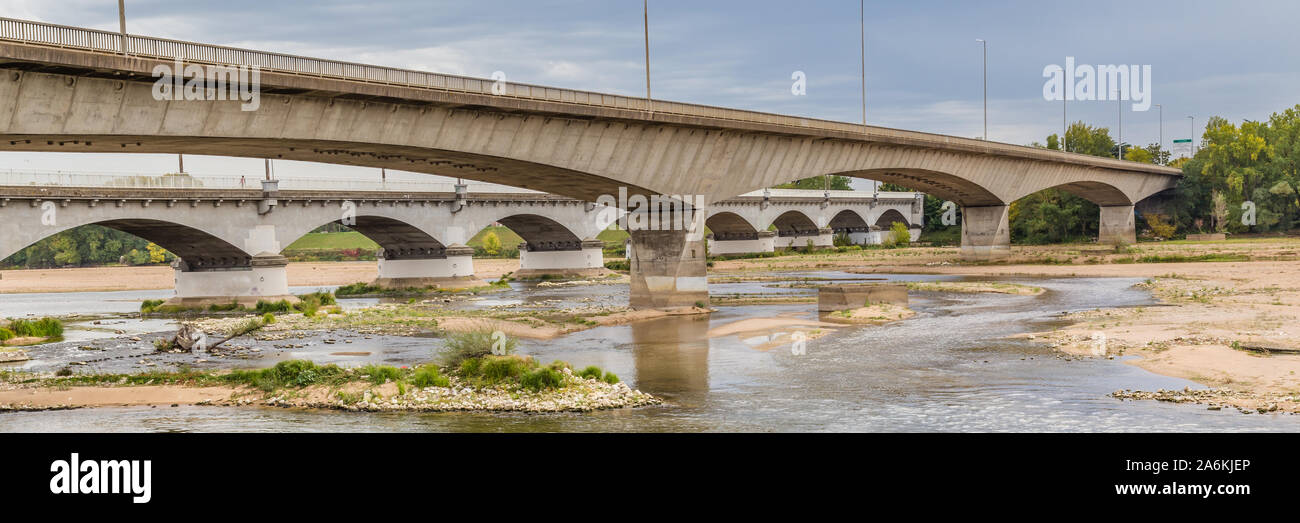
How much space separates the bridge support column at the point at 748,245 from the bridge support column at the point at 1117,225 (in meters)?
33.5

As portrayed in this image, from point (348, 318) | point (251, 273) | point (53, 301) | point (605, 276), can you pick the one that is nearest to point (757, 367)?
point (348, 318)

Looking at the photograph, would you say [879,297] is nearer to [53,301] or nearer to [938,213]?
[53,301]

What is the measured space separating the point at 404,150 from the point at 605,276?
48881 mm

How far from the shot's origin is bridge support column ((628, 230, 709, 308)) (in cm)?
4688

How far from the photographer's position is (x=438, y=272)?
76312mm

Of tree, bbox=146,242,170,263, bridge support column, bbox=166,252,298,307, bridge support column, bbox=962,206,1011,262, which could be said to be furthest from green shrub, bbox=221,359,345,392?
tree, bbox=146,242,170,263

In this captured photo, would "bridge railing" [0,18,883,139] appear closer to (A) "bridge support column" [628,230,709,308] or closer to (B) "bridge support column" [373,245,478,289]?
(A) "bridge support column" [628,230,709,308]

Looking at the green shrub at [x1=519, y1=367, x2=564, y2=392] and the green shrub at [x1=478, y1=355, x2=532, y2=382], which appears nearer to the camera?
the green shrub at [x1=519, y1=367, x2=564, y2=392]

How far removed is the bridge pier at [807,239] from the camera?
389 ft

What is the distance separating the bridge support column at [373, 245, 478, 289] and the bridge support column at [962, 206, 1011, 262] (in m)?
39.5

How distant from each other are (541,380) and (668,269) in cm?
2403

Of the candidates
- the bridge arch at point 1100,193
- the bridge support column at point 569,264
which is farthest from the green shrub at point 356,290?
the bridge arch at point 1100,193

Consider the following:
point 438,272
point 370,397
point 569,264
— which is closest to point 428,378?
A: point 370,397
